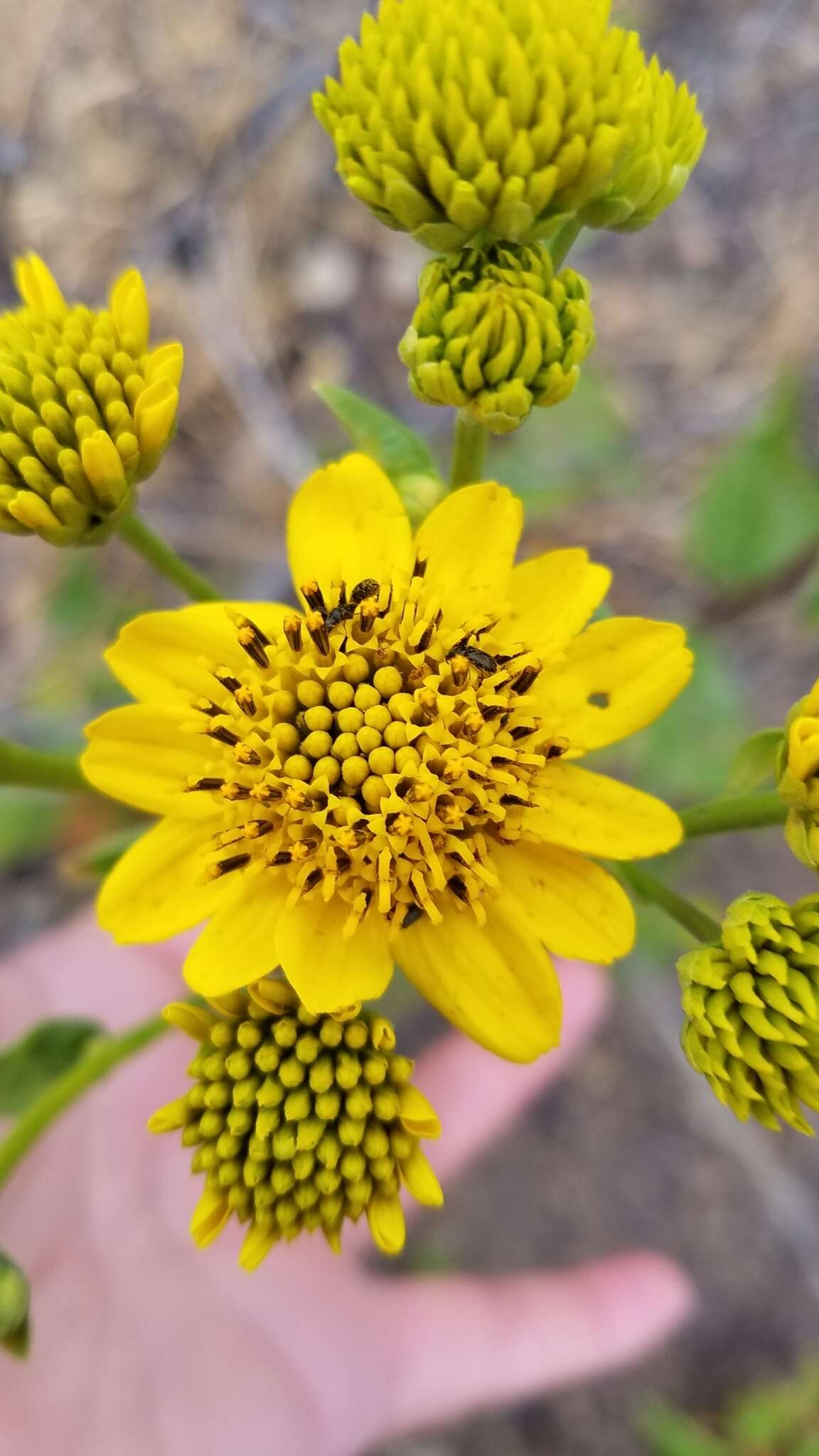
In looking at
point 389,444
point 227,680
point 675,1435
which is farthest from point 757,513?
point 675,1435

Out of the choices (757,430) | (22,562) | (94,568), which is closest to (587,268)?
(757,430)

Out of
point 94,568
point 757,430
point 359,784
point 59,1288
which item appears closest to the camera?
point 359,784

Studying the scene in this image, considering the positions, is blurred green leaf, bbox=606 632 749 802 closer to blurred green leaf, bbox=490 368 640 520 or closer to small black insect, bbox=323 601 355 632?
blurred green leaf, bbox=490 368 640 520

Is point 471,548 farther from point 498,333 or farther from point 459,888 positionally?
point 459,888

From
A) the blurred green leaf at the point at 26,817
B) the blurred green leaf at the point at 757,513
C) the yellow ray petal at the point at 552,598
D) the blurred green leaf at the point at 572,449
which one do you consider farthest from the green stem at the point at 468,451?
the blurred green leaf at the point at 26,817

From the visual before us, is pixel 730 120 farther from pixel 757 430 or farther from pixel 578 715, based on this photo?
pixel 578 715
